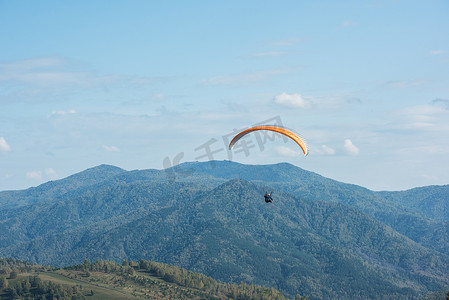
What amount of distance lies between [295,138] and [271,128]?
571cm

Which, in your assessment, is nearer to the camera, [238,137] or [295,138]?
[295,138]

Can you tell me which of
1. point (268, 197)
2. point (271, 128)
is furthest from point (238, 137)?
point (268, 197)

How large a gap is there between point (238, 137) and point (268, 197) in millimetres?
17307

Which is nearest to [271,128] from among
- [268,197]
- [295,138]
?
[295,138]

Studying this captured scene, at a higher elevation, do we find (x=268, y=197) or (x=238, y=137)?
(x=238, y=137)

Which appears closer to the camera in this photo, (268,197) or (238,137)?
(268,197)

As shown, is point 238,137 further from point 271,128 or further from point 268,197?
point 268,197

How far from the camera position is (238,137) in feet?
390

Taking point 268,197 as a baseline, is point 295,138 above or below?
above

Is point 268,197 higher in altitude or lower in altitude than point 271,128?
lower

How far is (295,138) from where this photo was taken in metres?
111

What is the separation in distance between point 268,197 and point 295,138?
559 inches

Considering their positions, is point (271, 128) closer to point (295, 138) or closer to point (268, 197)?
point (295, 138)

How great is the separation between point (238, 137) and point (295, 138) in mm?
14376
